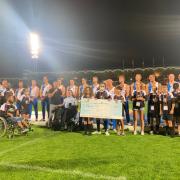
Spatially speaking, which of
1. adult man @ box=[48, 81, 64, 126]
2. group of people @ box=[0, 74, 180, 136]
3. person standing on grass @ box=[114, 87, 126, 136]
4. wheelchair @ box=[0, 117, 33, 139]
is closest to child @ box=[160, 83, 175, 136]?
group of people @ box=[0, 74, 180, 136]

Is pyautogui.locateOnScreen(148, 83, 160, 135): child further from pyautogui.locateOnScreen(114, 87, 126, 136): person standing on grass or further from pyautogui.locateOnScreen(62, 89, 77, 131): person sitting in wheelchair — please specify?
pyautogui.locateOnScreen(62, 89, 77, 131): person sitting in wheelchair

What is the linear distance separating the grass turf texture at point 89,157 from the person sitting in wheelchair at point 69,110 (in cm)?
124

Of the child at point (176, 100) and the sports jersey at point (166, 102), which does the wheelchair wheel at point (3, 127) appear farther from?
the child at point (176, 100)

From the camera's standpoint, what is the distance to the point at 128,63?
34.6 meters

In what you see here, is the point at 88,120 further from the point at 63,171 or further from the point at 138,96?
the point at 63,171

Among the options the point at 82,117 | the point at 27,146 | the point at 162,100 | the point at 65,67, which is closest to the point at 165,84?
the point at 162,100

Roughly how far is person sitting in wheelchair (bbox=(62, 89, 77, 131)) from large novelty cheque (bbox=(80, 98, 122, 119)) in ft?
2.60

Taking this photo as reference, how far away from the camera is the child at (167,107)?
34.7 feet

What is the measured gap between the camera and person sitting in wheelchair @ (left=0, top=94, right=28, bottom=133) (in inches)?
430

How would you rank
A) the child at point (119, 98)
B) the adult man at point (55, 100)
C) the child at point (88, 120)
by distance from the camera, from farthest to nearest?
the adult man at point (55, 100) < the child at point (88, 120) < the child at point (119, 98)

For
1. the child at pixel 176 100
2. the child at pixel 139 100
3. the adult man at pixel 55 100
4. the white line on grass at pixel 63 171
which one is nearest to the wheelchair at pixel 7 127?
the adult man at pixel 55 100

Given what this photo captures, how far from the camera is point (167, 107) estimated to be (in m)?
10.6

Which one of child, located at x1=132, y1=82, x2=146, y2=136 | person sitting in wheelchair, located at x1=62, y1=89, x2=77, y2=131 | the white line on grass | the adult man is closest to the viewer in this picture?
the white line on grass

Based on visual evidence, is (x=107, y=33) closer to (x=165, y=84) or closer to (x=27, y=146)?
(x=165, y=84)
